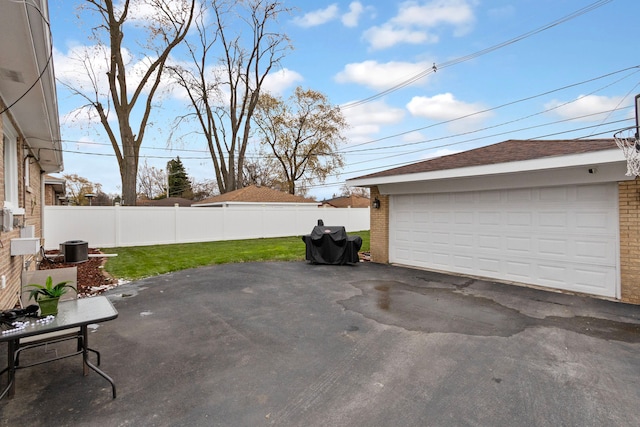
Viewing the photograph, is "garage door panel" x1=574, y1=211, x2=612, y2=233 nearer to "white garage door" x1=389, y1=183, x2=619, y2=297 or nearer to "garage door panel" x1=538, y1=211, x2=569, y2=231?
"white garage door" x1=389, y1=183, x2=619, y2=297

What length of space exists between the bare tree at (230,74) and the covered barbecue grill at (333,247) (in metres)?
18.0

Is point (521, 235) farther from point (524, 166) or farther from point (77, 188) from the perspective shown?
point (77, 188)

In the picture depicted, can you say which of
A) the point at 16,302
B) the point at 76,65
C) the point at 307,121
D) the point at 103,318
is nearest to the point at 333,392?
the point at 103,318

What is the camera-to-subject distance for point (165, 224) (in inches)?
601

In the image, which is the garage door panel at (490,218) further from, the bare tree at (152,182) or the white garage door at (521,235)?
the bare tree at (152,182)

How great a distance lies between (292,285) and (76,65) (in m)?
18.8

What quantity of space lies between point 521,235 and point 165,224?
14.1 metres

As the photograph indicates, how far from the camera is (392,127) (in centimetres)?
2361

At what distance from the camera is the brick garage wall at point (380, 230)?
990 cm

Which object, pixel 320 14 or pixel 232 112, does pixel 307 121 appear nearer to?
pixel 232 112

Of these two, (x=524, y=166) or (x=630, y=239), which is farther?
(x=524, y=166)

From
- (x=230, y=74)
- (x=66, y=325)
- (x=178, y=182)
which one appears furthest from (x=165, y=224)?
(x=178, y=182)

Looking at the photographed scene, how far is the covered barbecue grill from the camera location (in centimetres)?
960

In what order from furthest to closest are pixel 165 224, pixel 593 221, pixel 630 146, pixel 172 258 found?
pixel 165 224 → pixel 172 258 → pixel 593 221 → pixel 630 146
